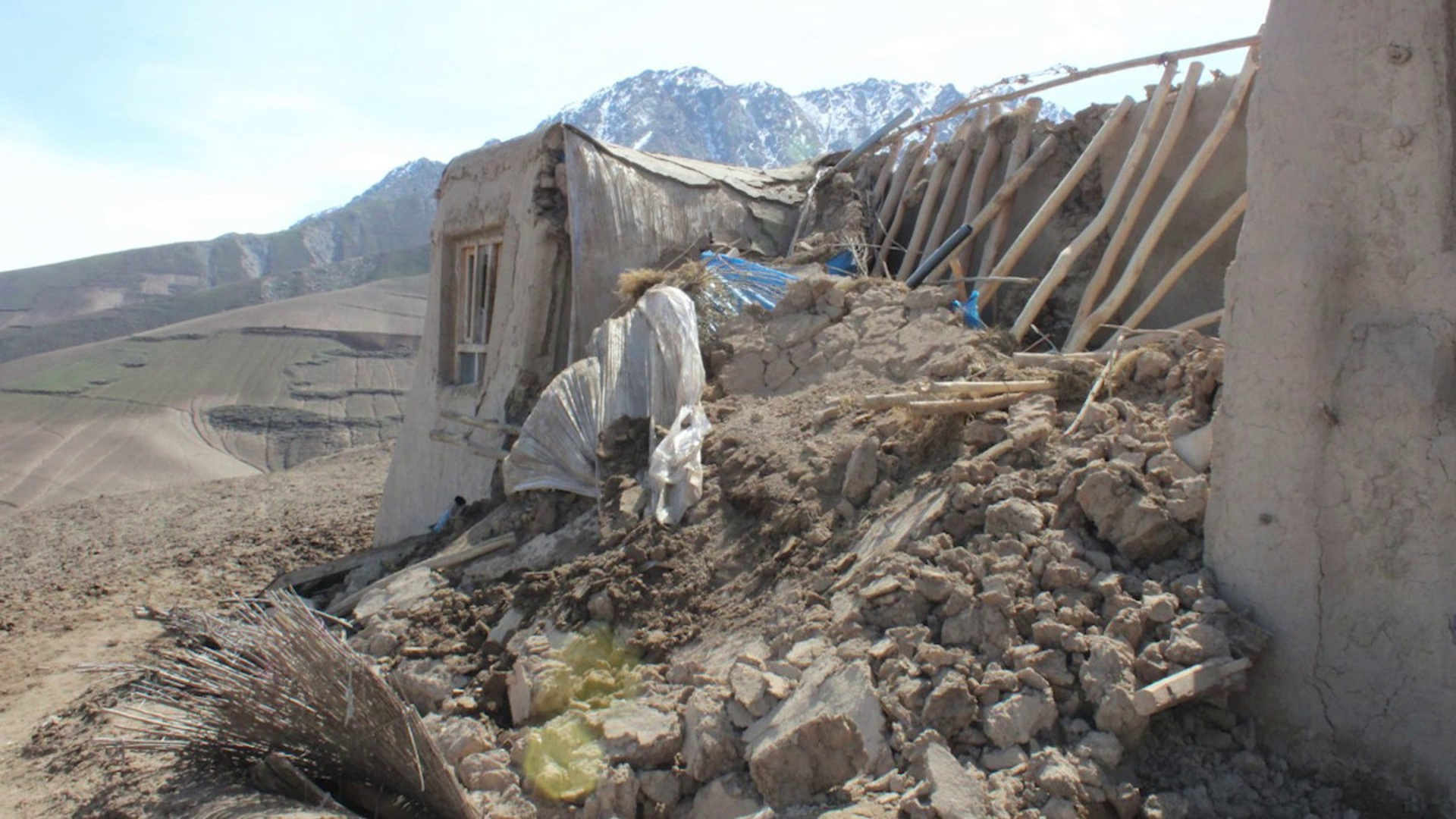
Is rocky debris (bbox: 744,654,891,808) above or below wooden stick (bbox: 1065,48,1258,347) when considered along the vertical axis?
below

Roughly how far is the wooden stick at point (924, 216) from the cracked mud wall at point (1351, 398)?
150 inches

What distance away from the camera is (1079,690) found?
2947mm

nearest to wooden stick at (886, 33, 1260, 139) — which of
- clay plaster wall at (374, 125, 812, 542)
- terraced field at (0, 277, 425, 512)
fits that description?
clay plaster wall at (374, 125, 812, 542)

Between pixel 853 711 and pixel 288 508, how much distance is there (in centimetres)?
935

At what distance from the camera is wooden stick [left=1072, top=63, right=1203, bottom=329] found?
559 centimetres

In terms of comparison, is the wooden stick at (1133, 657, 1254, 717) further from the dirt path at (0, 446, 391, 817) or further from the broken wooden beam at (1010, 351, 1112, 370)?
the dirt path at (0, 446, 391, 817)

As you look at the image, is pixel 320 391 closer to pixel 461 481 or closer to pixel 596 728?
pixel 461 481

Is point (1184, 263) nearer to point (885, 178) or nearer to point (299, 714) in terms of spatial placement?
point (885, 178)

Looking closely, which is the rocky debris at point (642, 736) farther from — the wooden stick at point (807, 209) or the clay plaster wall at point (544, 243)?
the wooden stick at point (807, 209)

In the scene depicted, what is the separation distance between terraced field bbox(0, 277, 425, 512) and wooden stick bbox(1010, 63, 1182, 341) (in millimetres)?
16010

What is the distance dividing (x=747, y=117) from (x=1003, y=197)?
53228 millimetres

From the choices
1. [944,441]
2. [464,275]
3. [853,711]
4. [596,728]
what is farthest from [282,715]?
[464,275]

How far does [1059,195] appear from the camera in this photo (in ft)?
19.9

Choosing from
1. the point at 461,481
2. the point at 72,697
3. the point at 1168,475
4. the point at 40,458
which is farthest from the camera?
the point at 40,458
